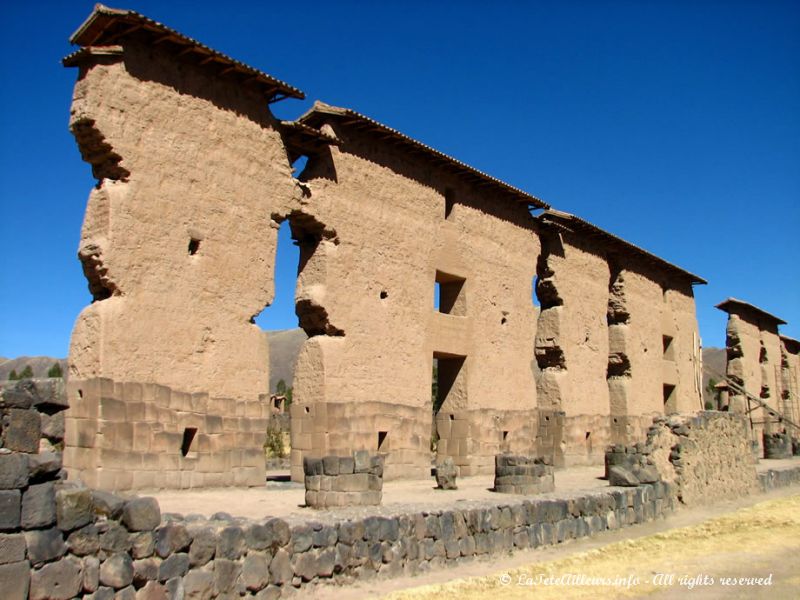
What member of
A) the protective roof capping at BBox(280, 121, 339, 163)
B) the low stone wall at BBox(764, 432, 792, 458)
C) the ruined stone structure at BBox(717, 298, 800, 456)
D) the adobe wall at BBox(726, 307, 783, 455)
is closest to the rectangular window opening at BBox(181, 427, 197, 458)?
the protective roof capping at BBox(280, 121, 339, 163)

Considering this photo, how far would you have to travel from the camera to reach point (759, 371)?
33.9 metres

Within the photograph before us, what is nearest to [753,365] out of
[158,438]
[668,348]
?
[668,348]

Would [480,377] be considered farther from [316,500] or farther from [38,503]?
[38,503]

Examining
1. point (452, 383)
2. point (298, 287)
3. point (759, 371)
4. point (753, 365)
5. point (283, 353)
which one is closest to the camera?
point (298, 287)

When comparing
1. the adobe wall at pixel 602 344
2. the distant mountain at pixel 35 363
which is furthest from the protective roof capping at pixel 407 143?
the distant mountain at pixel 35 363

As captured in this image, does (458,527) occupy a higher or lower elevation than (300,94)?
lower

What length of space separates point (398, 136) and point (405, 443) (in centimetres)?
645

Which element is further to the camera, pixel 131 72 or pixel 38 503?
pixel 131 72

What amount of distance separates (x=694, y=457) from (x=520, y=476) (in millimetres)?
4229

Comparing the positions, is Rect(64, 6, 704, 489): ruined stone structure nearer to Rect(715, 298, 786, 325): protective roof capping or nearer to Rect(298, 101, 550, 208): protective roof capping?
Rect(298, 101, 550, 208): protective roof capping

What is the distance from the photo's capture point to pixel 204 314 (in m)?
11.9

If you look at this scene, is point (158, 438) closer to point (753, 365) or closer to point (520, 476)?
point (520, 476)

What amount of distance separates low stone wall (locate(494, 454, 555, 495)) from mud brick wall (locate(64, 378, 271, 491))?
4.25 metres

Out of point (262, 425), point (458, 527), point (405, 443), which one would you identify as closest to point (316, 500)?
point (458, 527)
